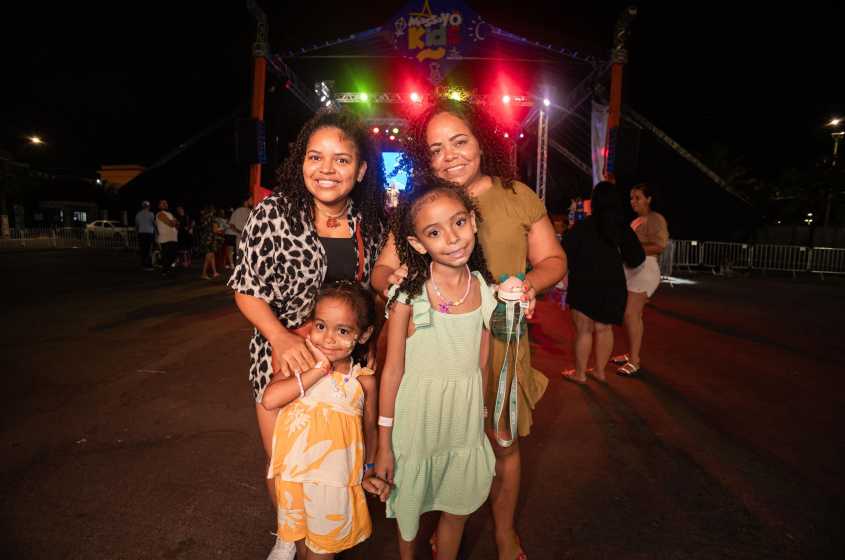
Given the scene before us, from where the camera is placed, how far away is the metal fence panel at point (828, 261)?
15.1 meters

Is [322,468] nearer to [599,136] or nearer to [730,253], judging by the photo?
[599,136]

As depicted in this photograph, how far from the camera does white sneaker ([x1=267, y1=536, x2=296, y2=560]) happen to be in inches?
72.9

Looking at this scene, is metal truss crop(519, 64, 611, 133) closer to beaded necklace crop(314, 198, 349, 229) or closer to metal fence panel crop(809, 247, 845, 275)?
beaded necklace crop(314, 198, 349, 229)

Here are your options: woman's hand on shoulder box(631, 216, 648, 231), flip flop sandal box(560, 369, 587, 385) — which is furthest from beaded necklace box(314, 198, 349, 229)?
woman's hand on shoulder box(631, 216, 648, 231)

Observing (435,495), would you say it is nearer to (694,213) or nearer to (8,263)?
(694,213)

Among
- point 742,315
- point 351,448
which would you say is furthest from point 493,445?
point 742,315

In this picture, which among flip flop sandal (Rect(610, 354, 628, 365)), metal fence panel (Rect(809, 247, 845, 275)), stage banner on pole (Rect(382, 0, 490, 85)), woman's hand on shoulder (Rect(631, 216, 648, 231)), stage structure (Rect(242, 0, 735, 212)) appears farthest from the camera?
metal fence panel (Rect(809, 247, 845, 275))

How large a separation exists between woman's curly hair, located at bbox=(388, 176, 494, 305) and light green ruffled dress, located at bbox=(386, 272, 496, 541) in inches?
3.0

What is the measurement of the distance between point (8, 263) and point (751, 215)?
2369cm

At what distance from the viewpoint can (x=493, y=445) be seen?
1955 millimetres

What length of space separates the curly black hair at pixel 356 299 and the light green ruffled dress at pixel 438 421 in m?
0.19

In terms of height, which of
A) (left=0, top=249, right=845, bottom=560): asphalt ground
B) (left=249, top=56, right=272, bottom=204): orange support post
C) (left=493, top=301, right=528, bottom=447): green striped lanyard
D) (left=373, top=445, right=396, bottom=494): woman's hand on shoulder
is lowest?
(left=0, top=249, right=845, bottom=560): asphalt ground

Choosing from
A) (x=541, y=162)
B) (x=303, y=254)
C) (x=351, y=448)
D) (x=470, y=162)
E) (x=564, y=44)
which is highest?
(x=564, y=44)

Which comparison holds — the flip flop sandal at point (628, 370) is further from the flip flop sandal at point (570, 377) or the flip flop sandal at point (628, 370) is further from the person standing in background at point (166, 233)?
the person standing in background at point (166, 233)
